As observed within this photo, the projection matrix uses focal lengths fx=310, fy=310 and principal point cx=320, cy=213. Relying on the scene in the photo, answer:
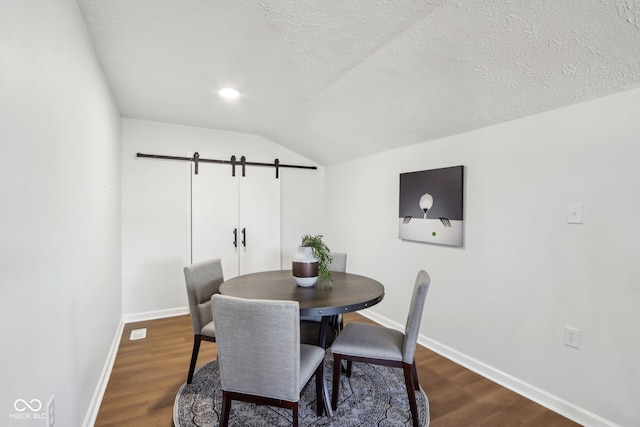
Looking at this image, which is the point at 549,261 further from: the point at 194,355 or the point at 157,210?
the point at 157,210

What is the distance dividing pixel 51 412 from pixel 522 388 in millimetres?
2707

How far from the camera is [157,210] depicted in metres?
3.72

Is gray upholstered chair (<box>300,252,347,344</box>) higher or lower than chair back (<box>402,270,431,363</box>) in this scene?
lower

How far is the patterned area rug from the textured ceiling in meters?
2.11

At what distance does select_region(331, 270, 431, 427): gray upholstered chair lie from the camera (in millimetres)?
1824

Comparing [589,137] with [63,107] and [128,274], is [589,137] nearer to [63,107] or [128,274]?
[63,107]

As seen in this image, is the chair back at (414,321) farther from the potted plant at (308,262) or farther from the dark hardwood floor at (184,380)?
the potted plant at (308,262)

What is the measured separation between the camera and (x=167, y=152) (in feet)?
12.4

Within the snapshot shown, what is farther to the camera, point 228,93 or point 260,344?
point 228,93

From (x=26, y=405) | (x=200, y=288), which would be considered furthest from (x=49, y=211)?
(x=200, y=288)

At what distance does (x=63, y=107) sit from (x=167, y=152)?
2460 millimetres

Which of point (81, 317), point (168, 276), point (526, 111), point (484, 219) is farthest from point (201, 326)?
point (526, 111)

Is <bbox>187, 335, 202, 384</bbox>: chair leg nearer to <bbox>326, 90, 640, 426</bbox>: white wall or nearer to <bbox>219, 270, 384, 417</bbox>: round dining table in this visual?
<bbox>219, 270, 384, 417</bbox>: round dining table

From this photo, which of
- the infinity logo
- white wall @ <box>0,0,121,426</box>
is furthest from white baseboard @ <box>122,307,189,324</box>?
the infinity logo
